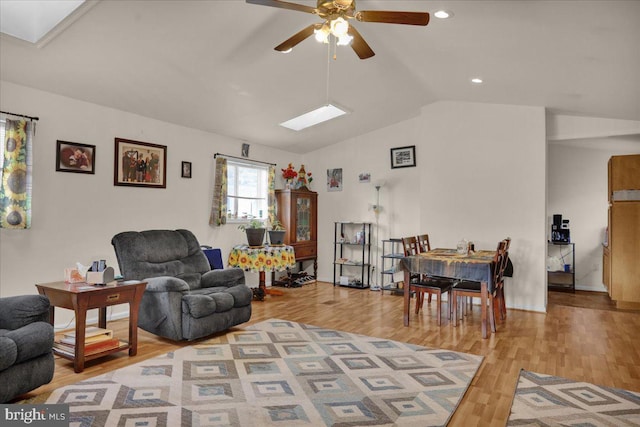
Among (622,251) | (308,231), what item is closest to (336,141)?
(308,231)

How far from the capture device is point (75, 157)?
4293 millimetres

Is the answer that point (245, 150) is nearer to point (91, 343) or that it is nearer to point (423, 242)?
point (423, 242)

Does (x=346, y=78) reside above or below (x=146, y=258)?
above

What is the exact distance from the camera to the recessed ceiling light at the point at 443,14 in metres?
3.15

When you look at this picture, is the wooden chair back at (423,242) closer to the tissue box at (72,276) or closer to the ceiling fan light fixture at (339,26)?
the ceiling fan light fixture at (339,26)

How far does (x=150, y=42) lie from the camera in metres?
3.48

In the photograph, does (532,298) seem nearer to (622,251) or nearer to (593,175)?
(622,251)

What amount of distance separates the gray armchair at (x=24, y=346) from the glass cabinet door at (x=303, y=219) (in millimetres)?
4521

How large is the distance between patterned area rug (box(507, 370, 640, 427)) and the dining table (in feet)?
3.86

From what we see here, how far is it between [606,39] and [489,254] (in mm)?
2499

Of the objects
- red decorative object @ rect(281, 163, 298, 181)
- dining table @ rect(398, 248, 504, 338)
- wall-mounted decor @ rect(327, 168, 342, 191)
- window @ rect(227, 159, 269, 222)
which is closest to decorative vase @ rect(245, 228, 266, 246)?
window @ rect(227, 159, 269, 222)

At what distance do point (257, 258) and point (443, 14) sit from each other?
3842 mm

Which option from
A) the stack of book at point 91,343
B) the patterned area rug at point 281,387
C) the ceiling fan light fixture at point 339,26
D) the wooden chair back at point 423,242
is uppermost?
the ceiling fan light fixture at point 339,26

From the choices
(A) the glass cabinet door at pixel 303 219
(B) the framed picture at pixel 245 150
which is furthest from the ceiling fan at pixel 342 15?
(A) the glass cabinet door at pixel 303 219
